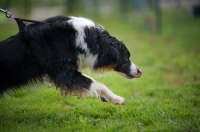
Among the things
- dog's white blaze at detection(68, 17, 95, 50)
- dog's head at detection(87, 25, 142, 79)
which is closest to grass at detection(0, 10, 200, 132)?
dog's head at detection(87, 25, 142, 79)

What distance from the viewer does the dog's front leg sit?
14.3ft

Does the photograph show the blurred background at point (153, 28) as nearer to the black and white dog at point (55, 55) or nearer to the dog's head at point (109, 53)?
the dog's head at point (109, 53)

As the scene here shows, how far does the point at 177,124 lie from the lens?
4062 mm

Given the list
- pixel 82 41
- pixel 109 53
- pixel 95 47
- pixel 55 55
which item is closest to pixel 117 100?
pixel 109 53

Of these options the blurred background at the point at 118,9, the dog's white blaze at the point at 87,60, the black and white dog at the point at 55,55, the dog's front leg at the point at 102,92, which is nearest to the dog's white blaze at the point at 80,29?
the black and white dog at the point at 55,55

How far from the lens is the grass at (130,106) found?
416 centimetres

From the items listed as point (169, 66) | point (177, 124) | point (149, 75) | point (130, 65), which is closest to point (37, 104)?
point (130, 65)

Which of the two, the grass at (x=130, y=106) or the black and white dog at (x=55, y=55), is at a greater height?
the black and white dog at (x=55, y=55)

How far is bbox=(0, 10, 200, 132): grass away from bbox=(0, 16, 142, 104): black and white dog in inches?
14.6

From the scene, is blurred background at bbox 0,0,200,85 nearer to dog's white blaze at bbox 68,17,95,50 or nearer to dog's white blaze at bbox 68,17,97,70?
dog's white blaze at bbox 68,17,97,70

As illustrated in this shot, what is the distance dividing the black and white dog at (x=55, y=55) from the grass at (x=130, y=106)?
1.22 ft

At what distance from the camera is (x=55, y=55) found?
431 cm

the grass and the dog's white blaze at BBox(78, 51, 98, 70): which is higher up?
the dog's white blaze at BBox(78, 51, 98, 70)

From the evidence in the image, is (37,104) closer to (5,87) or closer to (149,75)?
(5,87)
